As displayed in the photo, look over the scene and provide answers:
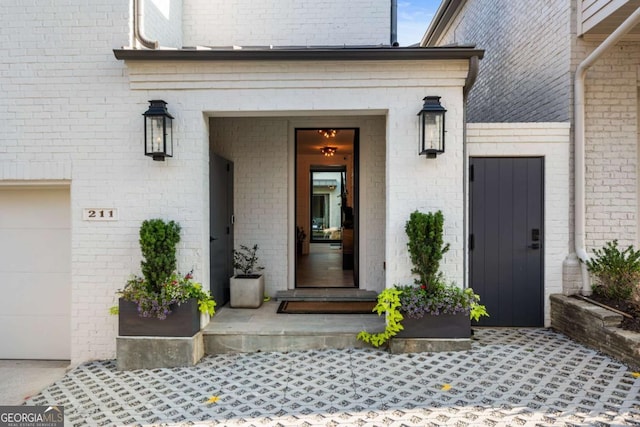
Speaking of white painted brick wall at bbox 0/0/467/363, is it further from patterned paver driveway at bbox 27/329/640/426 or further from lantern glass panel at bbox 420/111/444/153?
patterned paver driveway at bbox 27/329/640/426

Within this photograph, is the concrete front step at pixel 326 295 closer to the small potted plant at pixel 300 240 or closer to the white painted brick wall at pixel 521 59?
the white painted brick wall at pixel 521 59

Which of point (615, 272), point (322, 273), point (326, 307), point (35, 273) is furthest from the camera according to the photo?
point (322, 273)

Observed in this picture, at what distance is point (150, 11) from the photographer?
430 centimetres

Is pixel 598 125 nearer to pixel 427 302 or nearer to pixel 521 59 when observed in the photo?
pixel 521 59

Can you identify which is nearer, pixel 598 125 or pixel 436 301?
pixel 436 301

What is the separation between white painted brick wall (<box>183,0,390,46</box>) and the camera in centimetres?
543

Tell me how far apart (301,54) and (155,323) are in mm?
2941

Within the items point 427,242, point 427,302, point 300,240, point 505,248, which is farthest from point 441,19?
point 427,302

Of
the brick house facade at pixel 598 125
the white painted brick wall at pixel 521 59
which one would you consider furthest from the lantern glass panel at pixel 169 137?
the white painted brick wall at pixel 521 59

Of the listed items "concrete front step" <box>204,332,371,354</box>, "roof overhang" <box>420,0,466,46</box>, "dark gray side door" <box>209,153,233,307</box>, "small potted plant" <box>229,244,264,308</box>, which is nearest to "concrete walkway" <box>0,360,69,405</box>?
"concrete front step" <box>204,332,371,354</box>

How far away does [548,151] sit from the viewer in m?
4.20

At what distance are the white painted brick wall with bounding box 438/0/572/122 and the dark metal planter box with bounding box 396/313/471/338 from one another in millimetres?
2671

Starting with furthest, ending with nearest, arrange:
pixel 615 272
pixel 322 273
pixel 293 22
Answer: pixel 322 273
pixel 293 22
pixel 615 272

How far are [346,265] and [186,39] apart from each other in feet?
15.3
